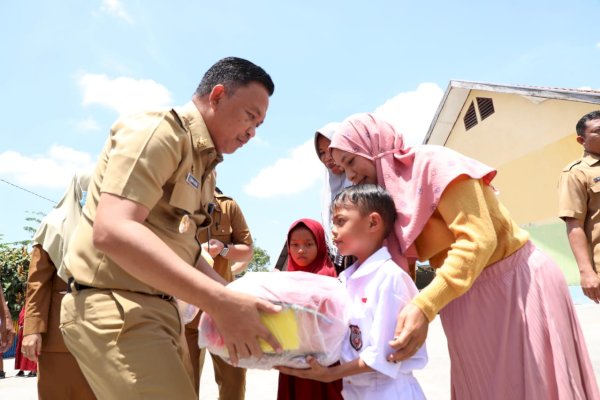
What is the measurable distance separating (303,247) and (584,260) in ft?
6.05

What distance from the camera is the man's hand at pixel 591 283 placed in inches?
124

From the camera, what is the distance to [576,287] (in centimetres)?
1168

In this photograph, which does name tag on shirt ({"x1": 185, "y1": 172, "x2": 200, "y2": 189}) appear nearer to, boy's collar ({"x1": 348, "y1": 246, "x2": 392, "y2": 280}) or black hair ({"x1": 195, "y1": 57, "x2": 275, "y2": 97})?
black hair ({"x1": 195, "y1": 57, "x2": 275, "y2": 97})

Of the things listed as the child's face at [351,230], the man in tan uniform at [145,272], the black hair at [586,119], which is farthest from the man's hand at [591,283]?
→ the man in tan uniform at [145,272]

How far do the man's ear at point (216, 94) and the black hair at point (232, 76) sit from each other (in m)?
0.02

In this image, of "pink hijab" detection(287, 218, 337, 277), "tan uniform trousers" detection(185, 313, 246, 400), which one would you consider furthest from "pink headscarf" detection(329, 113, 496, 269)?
"tan uniform trousers" detection(185, 313, 246, 400)

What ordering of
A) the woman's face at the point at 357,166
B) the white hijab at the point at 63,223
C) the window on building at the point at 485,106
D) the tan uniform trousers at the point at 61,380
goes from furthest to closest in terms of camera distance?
the window on building at the point at 485,106
the white hijab at the point at 63,223
the tan uniform trousers at the point at 61,380
the woman's face at the point at 357,166

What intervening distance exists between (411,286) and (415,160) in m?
0.46

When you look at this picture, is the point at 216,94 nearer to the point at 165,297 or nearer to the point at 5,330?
the point at 165,297

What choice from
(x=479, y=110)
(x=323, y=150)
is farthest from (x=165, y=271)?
(x=479, y=110)

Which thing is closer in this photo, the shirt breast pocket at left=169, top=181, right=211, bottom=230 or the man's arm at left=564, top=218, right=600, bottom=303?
the shirt breast pocket at left=169, top=181, right=211, bottom=230

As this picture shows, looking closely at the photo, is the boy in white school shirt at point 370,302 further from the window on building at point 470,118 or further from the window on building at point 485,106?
the window on building at point 470,118

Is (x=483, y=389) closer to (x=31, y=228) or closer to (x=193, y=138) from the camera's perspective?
(x=193, y=138)

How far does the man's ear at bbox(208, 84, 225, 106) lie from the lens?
5.93 feet
